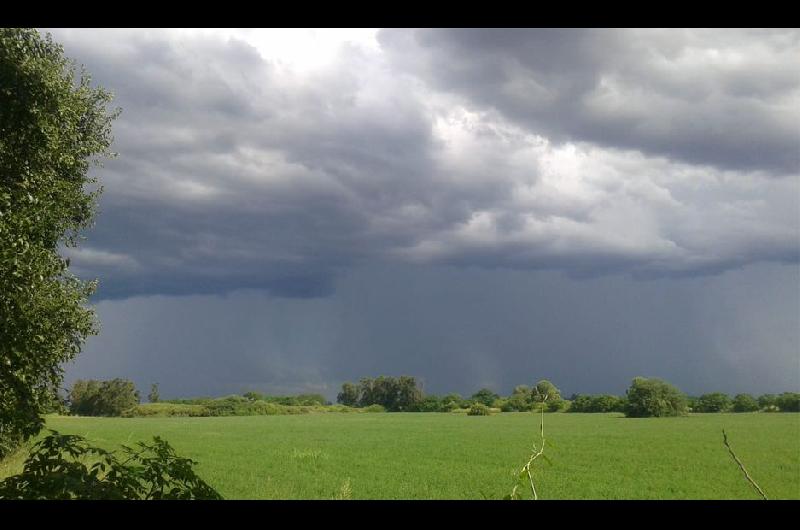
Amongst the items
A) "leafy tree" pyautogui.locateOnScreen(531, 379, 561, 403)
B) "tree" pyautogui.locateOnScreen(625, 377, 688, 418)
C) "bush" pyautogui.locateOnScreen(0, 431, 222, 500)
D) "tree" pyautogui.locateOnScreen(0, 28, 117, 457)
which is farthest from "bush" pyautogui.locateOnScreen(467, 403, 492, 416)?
"leafy tree" pyautogui.locateOnScreen(531, 379, 561, 403)

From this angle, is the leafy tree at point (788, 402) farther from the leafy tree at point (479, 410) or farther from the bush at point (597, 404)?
the leafy tree at point (479, 410)

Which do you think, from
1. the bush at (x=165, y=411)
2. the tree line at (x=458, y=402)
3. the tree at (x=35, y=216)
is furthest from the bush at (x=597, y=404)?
the tree at (x=35, y=216)

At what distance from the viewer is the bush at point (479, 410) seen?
95250 mm

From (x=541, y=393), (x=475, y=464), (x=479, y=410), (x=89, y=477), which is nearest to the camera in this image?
(x=541, y=393)

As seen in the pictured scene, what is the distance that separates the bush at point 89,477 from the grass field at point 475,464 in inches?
602

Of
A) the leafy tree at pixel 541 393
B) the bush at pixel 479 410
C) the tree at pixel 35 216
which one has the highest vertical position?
the tree at pixel 35 216

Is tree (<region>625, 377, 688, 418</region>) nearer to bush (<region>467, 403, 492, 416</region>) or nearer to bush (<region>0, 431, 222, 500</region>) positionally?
bush (<region>467, 403, 492, 416</region>)

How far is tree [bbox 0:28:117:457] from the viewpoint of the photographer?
14102 mm

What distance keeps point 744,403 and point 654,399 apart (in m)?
21.6

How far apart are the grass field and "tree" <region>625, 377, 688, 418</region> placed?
78.0 ft

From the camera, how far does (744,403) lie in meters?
92.3

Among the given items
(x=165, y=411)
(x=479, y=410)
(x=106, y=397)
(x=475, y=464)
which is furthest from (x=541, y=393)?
(x=479, y=410)

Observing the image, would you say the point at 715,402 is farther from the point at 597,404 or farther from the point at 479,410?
→ the point at 479,410
